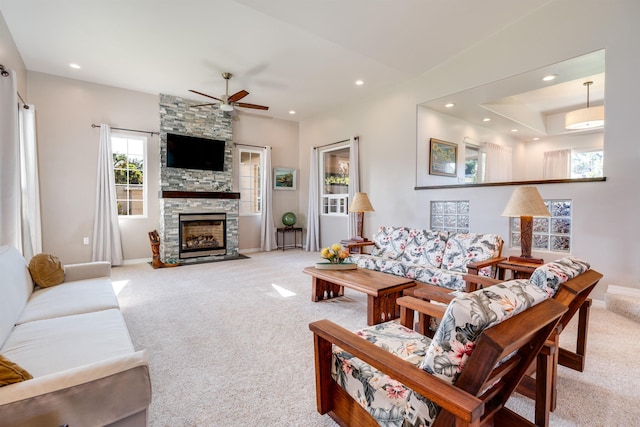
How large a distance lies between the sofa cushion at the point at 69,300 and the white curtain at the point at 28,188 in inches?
71.7

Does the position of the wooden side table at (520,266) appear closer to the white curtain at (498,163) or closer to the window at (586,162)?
the white curtain at (498,163)

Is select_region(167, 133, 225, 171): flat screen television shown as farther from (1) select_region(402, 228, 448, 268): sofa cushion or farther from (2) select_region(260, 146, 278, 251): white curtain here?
(1) select_region(402, 228, 448, 268): sofa cushion

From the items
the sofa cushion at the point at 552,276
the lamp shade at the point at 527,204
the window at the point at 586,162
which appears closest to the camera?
the sofa cushion at the point at 552,276

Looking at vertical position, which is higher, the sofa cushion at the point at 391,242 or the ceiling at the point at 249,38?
the ceiling at the point at 249,38

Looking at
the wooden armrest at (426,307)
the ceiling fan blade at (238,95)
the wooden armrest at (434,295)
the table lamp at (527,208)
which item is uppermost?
the ceiling fan blade at (238,95)

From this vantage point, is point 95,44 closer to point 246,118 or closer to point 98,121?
point 98,121

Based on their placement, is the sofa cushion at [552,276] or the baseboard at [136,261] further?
the baseboard at [136,261]

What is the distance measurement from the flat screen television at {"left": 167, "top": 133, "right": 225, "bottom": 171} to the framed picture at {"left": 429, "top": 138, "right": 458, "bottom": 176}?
4.14 m

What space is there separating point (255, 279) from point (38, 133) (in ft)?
13.8

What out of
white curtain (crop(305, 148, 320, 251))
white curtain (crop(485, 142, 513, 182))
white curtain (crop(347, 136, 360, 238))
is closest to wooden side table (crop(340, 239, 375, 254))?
white curtain (crop(347, 136, 360, 238))

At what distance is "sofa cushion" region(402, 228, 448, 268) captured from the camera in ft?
11.5

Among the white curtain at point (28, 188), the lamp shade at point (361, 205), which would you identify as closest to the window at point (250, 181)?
the lamp shade at point (361, 205)

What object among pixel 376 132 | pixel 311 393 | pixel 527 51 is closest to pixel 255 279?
pixel 311 393

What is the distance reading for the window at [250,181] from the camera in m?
6.82
